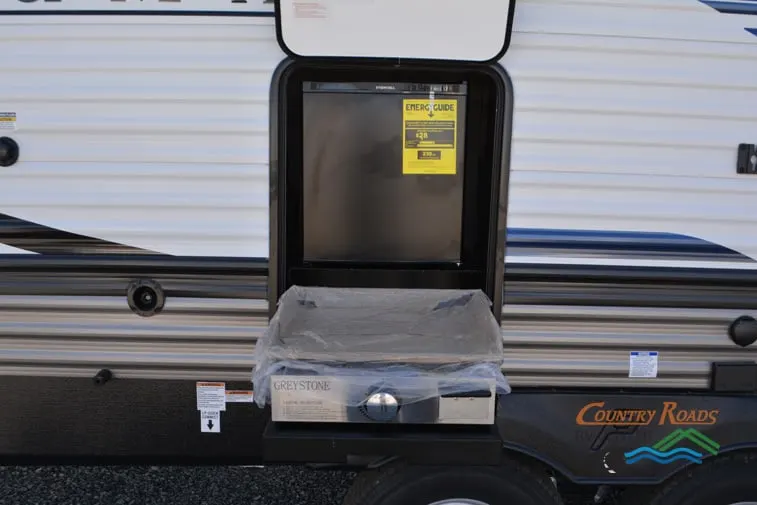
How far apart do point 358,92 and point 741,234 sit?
4.91 ft

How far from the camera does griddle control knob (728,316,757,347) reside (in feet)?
6.87

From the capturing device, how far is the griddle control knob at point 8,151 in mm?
2008

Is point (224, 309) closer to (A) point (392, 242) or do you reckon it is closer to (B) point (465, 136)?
(A) point (392, 242)

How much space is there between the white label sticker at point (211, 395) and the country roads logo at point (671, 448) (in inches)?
59.0

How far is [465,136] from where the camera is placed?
7.68 feet

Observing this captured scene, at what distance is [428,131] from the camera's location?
2.28 meters

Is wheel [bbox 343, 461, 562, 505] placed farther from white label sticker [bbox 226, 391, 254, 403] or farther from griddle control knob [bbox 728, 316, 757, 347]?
griddle control knob [bbox 728, 316, 757, 347]

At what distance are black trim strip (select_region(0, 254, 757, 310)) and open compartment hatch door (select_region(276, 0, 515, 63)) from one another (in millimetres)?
762

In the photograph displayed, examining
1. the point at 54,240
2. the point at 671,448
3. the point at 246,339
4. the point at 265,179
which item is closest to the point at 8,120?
the point at 54,240

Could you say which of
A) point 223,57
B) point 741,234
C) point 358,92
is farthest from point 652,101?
point 223,57

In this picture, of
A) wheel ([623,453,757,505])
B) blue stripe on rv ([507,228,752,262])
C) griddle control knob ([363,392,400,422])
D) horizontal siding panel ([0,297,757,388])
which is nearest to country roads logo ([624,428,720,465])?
wheel ([623,453,757,505])

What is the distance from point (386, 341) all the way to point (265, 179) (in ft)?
2.33

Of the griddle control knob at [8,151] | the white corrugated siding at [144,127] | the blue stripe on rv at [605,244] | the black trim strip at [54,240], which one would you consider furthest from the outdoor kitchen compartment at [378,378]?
the griddle control knob at [8,151]

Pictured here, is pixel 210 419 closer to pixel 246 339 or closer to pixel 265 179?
pixel 246 339
